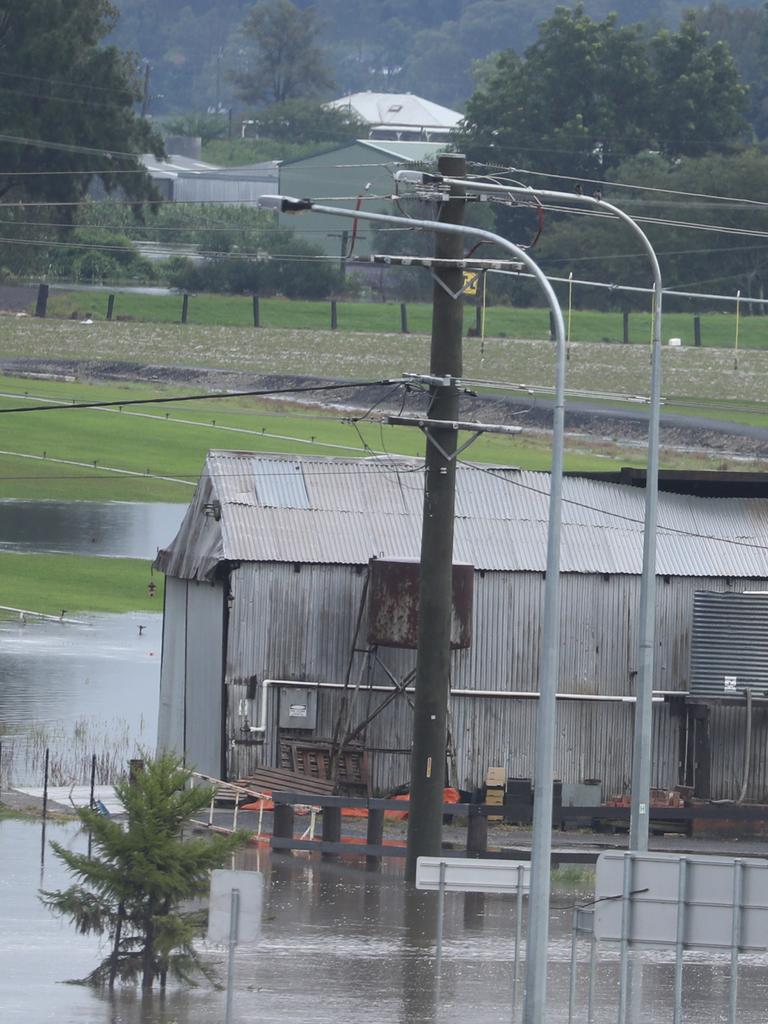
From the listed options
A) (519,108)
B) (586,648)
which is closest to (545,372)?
(519,108)

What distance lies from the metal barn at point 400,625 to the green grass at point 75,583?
17775 mm

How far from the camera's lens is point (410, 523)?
31.9m

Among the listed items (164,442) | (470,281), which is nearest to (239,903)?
(470,281)

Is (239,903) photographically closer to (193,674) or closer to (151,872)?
(151,872)

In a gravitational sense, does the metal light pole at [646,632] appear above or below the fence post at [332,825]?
above

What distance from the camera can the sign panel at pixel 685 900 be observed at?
1631cm

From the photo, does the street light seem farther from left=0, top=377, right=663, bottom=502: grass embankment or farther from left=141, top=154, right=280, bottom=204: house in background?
left=141, top=154, right=280, bottom=204: house in background

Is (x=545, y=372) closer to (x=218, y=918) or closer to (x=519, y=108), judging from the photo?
(x=519, y=108)

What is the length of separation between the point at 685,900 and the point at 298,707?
568 inches

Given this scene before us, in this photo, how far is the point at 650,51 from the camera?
133625 mm

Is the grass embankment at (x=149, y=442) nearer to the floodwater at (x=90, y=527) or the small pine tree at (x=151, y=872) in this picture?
the floodwater at (x=90, y=527)

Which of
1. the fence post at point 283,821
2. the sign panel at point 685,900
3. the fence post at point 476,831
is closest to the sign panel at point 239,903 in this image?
the sign panel at point 685,900

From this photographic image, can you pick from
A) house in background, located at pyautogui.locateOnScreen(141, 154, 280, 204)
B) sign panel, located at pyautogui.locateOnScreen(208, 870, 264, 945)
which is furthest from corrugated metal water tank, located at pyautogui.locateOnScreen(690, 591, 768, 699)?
house in background, located at pyautogui.locateOnScreen(141, 154, 280, 204)

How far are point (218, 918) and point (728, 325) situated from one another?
85994 millimetres
